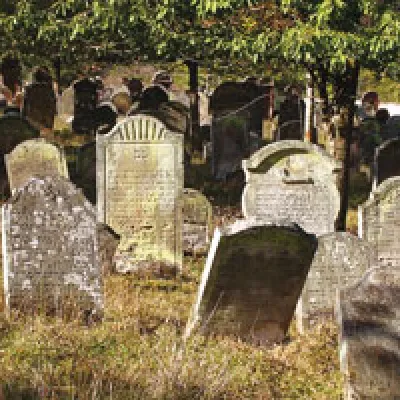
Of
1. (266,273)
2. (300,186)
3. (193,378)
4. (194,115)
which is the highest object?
(194,115)

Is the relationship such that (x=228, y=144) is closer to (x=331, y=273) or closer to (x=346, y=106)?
(x=346, y=106)

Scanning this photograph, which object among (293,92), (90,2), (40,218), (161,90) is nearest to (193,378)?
(40,218)

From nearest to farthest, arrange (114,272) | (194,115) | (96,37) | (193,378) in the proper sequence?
(193,378) < (114,272) < (96,37) < (194,115)

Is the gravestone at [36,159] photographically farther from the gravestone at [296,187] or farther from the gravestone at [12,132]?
the gravestone at [296,187]

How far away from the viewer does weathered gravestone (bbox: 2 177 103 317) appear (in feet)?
23.7

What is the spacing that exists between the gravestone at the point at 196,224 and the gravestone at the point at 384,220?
2180mm

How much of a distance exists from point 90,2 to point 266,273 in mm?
8022

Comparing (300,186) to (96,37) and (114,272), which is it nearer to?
(114,272)

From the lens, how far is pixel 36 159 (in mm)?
13273

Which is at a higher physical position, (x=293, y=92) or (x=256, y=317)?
(x=293, y=92)

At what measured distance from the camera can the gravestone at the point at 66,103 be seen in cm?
2402

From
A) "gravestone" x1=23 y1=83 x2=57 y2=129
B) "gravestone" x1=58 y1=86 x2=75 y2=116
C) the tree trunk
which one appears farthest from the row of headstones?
"gravestone" x1=58 y1=86 x2=75 y2=116

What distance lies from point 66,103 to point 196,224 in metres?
13.5

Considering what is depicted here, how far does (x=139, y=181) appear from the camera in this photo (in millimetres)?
10766
